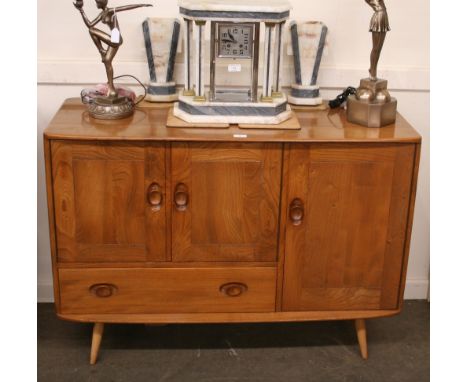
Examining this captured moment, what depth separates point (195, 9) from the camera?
2057 millimetres

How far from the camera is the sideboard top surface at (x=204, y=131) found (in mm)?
2031

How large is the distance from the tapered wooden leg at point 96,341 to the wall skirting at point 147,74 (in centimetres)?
88

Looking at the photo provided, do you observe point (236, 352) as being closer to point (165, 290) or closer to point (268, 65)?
point (165, 290)

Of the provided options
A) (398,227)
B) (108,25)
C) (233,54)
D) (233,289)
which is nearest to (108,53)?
(108,25)

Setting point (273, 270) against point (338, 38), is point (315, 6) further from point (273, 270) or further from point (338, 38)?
point (273, 270)

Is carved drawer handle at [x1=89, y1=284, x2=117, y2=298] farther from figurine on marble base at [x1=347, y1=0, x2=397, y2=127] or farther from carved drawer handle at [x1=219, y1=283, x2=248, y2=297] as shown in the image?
figurine on marble base at [x1=347, y1=0, x2=397, y2=127]

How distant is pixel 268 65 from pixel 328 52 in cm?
40

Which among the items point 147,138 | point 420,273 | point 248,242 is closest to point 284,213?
point 248,242

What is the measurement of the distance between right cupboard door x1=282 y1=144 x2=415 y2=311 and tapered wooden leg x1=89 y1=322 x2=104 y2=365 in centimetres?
65

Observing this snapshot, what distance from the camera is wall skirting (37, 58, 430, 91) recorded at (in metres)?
2.44

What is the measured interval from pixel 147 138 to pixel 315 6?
0.85 meters

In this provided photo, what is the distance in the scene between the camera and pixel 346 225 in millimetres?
2184

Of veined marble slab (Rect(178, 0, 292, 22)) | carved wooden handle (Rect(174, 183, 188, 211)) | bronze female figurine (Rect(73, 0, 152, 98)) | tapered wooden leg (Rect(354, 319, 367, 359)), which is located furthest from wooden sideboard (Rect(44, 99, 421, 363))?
veined marble slab (Rect(178, 0, 292, 22))

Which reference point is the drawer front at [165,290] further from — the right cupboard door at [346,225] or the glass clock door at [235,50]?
the glass clock door at [235,50]
